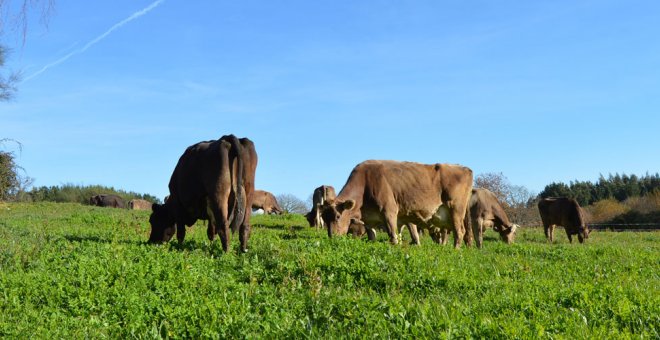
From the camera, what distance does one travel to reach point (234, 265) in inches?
385

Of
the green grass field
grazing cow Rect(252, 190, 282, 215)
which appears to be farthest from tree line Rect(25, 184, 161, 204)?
the green grass field

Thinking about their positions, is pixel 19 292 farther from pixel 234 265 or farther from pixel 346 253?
pixel 346 253

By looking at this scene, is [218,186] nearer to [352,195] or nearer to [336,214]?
[336,214]

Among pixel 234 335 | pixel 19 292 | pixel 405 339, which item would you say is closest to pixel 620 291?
pixel 405 339

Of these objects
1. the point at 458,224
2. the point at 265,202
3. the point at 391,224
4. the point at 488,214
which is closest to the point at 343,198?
the point at 391,224

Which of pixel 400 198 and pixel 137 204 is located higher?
pixel 137 204

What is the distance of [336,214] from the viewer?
14977mm

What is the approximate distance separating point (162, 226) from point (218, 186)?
263 cm

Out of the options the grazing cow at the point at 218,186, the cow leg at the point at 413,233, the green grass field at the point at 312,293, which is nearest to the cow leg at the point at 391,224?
the cow leg at the point at 413,233

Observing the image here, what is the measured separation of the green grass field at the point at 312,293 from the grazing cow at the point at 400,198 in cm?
344

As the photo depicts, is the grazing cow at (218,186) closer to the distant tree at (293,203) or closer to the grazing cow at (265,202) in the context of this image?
the grazing cow at (265,202)

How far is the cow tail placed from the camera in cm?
1155

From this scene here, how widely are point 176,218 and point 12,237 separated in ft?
14.5

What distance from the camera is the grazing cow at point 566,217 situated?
3088 cm
